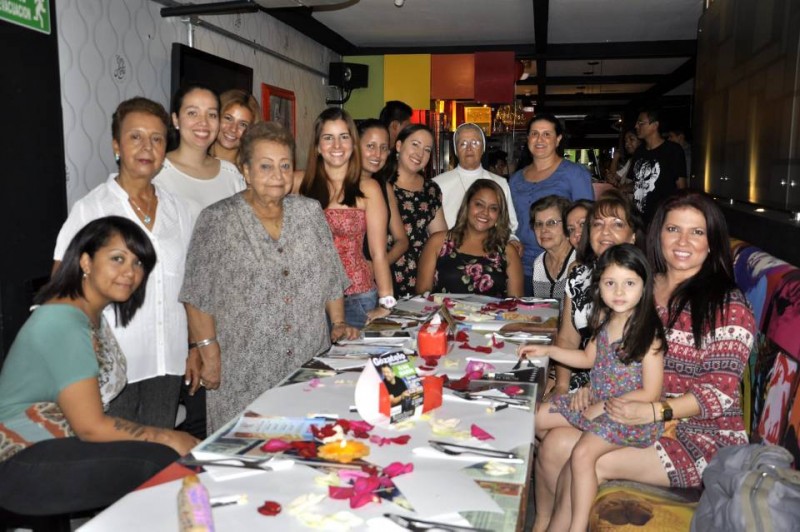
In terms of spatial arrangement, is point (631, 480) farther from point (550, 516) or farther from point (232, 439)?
point (232, 439)

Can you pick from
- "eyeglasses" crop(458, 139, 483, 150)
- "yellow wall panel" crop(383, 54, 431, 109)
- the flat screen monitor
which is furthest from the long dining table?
"yellow wall panel" crop(383, 54, 431, 109)

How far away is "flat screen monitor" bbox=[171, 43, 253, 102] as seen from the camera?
470 centimetres

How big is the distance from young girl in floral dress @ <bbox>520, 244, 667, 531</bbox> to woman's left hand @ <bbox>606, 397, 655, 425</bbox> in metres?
0.03

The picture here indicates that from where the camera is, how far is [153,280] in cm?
269

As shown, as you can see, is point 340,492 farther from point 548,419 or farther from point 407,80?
point 407,80

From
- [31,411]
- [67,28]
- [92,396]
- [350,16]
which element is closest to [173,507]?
[92,396]

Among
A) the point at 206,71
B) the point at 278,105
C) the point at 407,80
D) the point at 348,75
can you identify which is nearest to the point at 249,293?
the point at 206,71

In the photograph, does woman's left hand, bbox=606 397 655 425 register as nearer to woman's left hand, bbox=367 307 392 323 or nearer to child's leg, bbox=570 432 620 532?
child's leg, bbox=570 432 620 532

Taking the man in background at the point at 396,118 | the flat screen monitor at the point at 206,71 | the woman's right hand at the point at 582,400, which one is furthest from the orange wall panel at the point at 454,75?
the woman's right hand at the point at 582,400

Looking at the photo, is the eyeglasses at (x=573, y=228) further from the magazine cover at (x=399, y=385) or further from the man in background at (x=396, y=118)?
the magazine cover at (x=399, y=385)

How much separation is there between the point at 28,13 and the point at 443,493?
2930mm

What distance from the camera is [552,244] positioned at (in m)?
3.95

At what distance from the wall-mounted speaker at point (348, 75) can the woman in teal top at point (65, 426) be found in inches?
259

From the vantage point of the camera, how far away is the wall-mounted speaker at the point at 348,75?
8.27m
